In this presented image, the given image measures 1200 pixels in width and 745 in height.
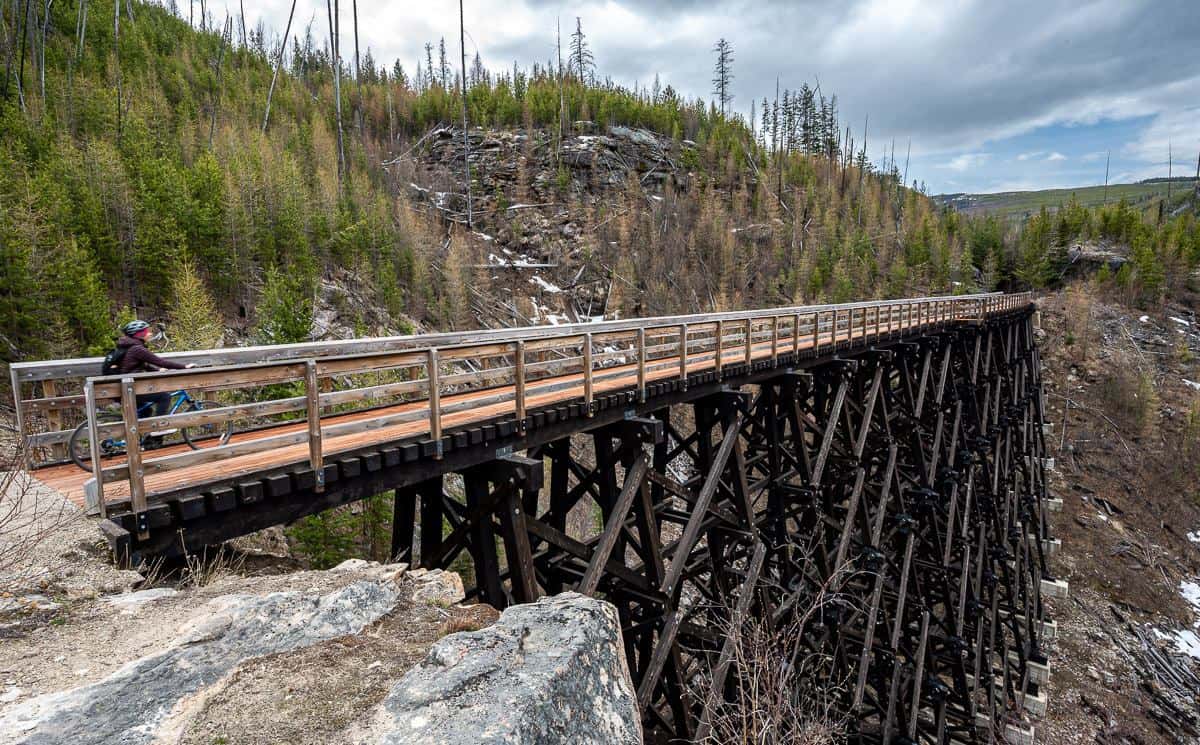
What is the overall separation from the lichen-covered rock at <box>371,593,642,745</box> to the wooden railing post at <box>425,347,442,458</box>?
6.61 ft

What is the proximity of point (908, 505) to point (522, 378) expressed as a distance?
498 inches

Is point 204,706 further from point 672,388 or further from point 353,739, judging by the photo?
point 672,388

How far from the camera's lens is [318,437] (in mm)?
4156

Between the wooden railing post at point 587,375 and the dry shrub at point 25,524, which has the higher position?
the wooden railing post at point 587,375

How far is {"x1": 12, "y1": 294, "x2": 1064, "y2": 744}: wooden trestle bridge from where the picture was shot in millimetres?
4039

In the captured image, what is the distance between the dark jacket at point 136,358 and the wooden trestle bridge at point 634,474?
396 mm

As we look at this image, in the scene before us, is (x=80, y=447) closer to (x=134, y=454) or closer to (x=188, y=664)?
(x=134, y=454)

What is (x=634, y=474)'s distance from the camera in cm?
649

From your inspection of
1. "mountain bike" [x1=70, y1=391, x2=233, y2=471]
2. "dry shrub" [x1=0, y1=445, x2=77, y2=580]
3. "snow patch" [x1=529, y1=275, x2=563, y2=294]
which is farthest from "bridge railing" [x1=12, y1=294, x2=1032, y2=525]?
"snow patch" [x1=529, y1=275, x2=563, y2=294]

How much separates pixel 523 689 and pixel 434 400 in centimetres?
276

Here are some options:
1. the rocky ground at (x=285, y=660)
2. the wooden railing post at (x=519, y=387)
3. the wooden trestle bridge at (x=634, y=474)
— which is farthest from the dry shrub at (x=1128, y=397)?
the rocky ground at (x=285, y=660)

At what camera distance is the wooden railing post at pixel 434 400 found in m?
4.79

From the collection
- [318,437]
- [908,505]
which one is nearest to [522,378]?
Answer: [318,437]

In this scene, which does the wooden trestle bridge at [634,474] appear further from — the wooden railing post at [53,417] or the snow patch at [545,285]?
the snow patch at [545,285]
